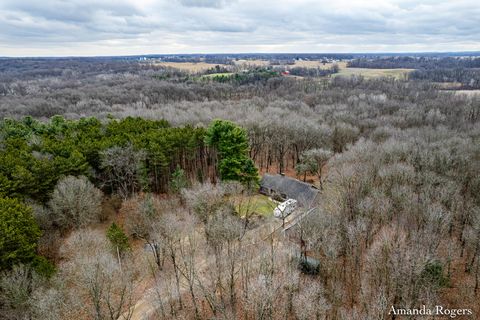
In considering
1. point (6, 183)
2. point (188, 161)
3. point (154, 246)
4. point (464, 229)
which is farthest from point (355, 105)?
point (6, 183)

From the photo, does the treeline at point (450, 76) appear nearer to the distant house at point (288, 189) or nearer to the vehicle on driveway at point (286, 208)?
the distant house at point (288, 189)

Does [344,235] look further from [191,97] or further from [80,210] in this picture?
[191,97]

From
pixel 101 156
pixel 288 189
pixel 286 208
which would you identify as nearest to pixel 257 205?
pixel 286 208

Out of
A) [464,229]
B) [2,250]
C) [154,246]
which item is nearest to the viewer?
[2,250]

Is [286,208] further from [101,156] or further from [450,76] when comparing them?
[450,76]

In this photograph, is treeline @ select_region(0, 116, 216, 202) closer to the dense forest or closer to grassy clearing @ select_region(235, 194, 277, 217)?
the dense forest

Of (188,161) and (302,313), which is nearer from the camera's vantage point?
(302,313)

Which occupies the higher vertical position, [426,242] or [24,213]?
[24,213]

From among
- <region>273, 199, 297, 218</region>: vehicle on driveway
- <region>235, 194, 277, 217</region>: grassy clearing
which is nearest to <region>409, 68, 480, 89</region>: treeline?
<region>273, 199, 297, 218</region>: vehicle on driveway
